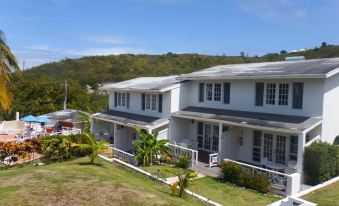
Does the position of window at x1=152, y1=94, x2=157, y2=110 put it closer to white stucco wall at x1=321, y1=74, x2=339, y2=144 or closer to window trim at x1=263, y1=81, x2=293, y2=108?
window trim at x1=263, y1=81, x2=293, y2=108

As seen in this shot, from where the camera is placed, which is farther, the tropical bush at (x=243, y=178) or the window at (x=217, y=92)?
the window at (x=217, y=92)

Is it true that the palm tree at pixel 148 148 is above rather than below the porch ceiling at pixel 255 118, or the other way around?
below

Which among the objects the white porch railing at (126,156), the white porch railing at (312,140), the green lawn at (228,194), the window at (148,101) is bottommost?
the white porch railing at (126,156)

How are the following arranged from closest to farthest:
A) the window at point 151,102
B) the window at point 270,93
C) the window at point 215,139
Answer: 1. the window at point 270,93
2. the window at point 215,139
3. the window at point 151,102

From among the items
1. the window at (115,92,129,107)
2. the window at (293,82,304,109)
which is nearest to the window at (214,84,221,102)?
the window at (293,82,304,109)

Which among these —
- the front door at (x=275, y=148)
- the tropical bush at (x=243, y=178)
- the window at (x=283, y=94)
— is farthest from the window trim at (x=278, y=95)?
the tropical bush at (x=243, y=178)

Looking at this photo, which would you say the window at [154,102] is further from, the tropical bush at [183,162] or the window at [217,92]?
the tropical bush at [183,162]

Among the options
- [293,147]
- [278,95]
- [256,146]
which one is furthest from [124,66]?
[293,147]

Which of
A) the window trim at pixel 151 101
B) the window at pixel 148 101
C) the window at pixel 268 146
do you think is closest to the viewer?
the window at pixel 268 146
